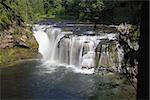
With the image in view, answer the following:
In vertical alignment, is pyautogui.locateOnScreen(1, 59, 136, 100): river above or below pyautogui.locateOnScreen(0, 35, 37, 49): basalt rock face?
below

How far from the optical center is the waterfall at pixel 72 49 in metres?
24.4

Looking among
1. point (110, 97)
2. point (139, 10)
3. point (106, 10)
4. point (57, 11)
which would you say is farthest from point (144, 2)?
point (57, 11)

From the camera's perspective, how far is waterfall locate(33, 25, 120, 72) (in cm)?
2440

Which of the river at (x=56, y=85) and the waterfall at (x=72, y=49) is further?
the waterfall at (x=72, y=49)

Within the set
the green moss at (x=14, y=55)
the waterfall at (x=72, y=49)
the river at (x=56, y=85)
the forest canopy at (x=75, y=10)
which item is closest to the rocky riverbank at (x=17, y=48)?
the green moss at (x=14, y=55)

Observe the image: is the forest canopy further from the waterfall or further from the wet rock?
the waterfall

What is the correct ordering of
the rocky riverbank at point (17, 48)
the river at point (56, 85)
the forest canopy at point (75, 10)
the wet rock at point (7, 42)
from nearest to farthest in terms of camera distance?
the forest canopy at point (75, 10) → the river at point (56, 85) → the rocky riverbank at point (17, 48) → the wet rock at point (7, 42)

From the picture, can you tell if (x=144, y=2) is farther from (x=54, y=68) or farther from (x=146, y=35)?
(x=54, y=68)

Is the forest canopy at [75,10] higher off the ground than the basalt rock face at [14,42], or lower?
higher

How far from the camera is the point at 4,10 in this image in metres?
27.6

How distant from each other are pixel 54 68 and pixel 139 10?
64.4ft

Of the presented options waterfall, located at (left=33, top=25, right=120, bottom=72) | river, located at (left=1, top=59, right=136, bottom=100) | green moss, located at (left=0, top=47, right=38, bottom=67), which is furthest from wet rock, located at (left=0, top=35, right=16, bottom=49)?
river, located at (left=1, top=59, right=136, bottom=100)

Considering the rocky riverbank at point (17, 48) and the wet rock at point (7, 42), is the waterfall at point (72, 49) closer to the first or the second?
the rocky riverbank at point (17, 48)

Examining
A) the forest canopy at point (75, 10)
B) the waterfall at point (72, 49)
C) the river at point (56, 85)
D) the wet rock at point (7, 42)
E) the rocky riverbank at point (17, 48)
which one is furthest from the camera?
the wet rock at point (7, 42)
